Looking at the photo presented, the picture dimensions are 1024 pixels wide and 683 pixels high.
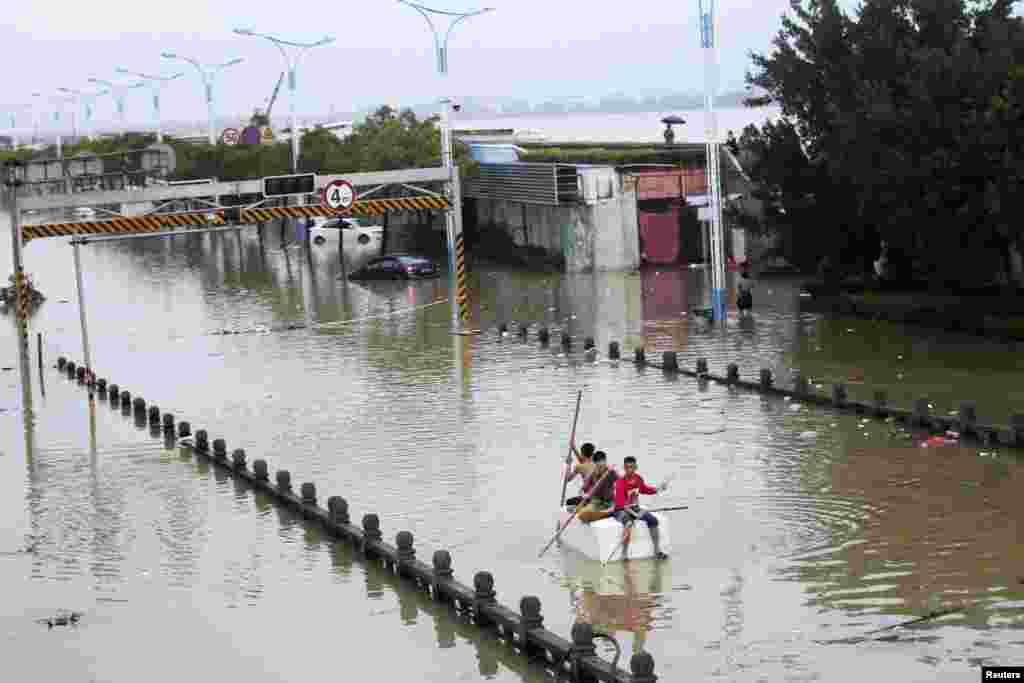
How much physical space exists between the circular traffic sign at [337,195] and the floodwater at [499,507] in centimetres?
370

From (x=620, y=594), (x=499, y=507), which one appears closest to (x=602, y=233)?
Answer: (x=499, y=507)

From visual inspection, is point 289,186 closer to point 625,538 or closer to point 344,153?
point 625,538

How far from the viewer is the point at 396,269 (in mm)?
67375

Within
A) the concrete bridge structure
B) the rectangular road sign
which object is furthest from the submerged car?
the rectangular road sign

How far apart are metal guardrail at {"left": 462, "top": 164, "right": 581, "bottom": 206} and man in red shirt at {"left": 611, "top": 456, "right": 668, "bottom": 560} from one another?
4321 cm

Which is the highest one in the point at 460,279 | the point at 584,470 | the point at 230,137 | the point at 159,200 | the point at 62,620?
the point at 230,137

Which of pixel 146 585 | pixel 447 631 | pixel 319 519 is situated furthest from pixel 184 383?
pixel 447 631

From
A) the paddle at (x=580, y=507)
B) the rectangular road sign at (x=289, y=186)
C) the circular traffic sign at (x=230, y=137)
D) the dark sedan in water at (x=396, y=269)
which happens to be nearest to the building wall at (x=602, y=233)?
the dark sedan in water at (x=396, y=269)

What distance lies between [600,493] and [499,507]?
11.9 feet

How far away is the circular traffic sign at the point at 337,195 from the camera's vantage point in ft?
155

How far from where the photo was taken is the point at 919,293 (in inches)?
1934

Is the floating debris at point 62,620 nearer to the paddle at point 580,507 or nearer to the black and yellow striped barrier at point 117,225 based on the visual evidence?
the paddle at point 580,507

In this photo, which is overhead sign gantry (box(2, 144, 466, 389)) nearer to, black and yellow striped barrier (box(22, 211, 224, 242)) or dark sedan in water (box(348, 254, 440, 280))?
black and yellow striped barrier (box(22, 211, 224, 242))

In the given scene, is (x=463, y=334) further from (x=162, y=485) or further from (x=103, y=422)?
(x=162, y=485)
